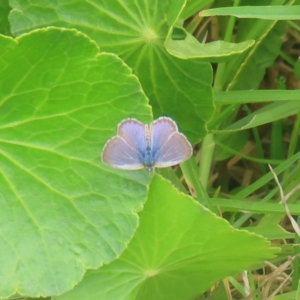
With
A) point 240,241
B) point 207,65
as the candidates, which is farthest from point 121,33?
point 240,241

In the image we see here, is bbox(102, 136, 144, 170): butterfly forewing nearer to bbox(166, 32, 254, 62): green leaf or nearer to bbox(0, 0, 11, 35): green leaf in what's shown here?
bbox(166, 32, 254, 62): green leaf

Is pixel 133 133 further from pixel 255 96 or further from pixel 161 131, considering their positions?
pixel 255 96

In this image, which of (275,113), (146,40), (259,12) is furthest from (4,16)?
(275,113)

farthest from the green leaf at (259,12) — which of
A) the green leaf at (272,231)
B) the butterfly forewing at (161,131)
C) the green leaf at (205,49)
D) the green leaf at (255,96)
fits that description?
the green leaf at (272,231)

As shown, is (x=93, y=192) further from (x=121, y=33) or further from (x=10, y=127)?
(x=121, y=33)

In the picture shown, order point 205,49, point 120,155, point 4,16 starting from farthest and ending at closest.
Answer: point 4,16, point 205,49, point 120,155
